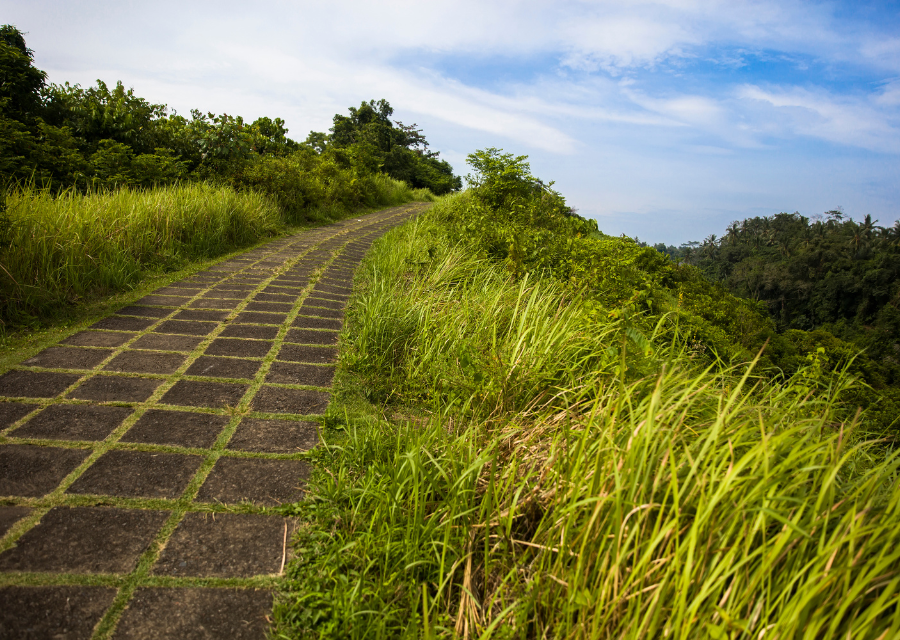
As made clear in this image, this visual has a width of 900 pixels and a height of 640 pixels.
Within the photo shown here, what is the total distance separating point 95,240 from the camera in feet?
13.7

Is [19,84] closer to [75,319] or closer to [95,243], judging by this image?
[95,243]

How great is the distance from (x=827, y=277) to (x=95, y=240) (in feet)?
164

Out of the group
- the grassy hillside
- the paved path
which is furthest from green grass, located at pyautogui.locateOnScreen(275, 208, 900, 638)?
the paved path

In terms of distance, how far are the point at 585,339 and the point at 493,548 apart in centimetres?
151

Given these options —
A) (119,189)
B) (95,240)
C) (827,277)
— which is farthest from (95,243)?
(827,277)

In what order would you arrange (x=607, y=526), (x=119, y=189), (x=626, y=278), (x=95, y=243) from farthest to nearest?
1. (x=119, y=189)
2. (x=626, y=278)
3. (x=95, y=243)
4. (x=607, y=526)

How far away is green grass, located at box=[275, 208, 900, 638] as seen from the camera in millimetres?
1140

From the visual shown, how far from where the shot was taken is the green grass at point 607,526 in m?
1.14

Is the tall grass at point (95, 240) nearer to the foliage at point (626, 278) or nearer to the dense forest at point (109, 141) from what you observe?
the dense forest at point (109, 141)

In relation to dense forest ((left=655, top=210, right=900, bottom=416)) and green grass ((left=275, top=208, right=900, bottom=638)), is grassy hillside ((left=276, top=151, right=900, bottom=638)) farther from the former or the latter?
dense forest ((left=655, top=210, right=900, bottom=416))

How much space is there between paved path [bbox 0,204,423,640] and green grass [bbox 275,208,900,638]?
7.6 inches

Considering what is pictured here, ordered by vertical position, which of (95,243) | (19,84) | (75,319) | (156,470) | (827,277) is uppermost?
(827,277)

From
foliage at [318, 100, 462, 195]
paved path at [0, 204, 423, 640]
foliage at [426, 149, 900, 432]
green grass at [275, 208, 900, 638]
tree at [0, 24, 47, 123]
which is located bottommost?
paved path at [0, 204, 423, 640]

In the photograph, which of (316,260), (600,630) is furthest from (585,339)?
(316,260)
